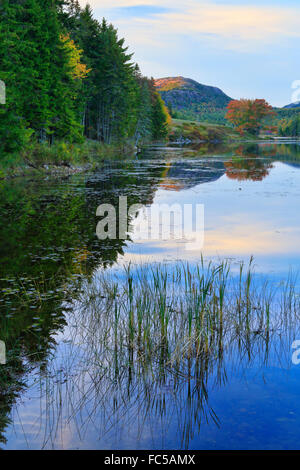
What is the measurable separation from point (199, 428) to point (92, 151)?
46830 mm

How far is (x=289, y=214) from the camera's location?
695 inches

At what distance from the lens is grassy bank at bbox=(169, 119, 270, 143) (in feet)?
413

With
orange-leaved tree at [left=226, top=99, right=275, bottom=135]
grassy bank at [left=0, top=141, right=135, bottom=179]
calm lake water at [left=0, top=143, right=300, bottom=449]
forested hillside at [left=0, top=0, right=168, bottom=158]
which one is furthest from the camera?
orange-leaved tree at [left=226, top=99, right=275, bottom=135]

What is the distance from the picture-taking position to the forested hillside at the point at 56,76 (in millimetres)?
26141

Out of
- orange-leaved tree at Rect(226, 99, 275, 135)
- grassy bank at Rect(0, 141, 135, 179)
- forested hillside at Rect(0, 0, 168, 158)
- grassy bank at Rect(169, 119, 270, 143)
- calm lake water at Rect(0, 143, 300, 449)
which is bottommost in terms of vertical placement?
calm lake water at Rect(0, 143, 300, 449)

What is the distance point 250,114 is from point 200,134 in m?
38.1

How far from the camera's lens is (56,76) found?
35219mm

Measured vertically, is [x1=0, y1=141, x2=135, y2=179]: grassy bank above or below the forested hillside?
below

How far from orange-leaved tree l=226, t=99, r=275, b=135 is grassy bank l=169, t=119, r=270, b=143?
9189mm

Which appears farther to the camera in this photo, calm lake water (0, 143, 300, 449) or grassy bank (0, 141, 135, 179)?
grassy bank (0, 141, 135, 179)

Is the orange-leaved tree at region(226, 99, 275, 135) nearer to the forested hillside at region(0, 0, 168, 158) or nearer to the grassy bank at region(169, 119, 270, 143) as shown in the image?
the grassy bank at region(169, 119, 270, 143)

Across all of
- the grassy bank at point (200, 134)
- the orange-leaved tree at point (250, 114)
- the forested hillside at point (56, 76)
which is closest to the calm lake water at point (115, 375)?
the forested hillside at point (56, 76)

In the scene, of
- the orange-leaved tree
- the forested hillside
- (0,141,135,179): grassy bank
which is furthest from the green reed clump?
the orange-leaved tree
